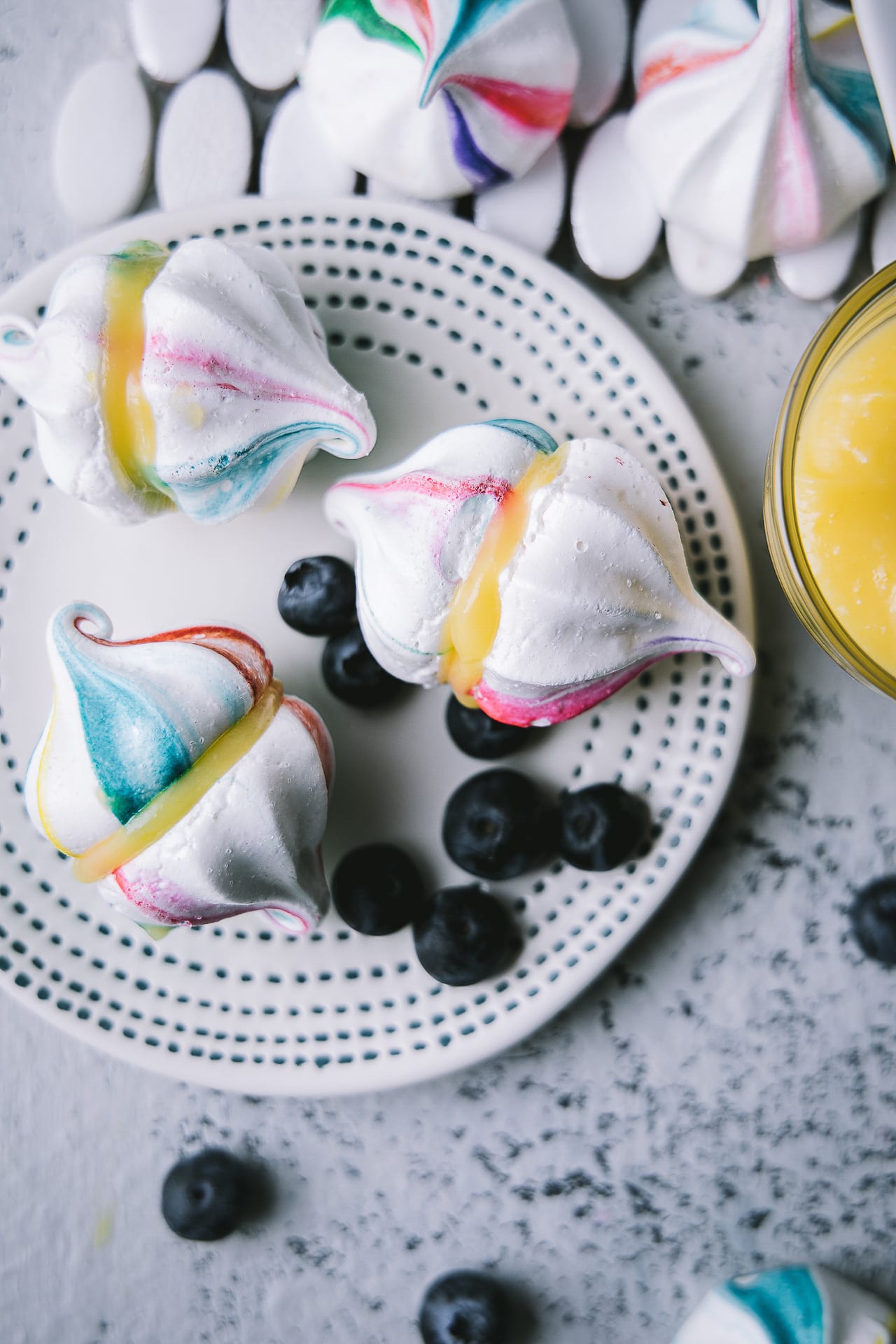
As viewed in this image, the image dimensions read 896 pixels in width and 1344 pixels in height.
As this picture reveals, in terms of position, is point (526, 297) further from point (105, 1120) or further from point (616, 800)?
point (105, 1120)

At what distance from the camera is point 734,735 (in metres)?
0.95

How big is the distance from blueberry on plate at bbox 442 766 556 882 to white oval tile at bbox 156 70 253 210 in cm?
63

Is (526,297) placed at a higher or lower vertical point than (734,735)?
higher

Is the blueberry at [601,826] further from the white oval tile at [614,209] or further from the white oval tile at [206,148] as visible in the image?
the white oval tile at [206,148]

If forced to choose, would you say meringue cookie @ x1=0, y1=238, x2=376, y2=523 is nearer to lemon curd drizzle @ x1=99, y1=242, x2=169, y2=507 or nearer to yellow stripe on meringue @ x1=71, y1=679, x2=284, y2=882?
lemon curd drizzle @ x1=99, y1=242, x2=169, y2=507

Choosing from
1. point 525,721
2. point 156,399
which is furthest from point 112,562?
point 525,721

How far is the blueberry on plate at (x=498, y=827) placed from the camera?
0.93 meters

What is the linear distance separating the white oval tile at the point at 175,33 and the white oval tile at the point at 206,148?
0.03 m

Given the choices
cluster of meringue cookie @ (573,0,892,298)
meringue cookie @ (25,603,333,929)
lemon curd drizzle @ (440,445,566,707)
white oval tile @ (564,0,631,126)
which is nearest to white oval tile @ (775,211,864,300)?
cluster of meringue cookie @ (573,0,892,298)

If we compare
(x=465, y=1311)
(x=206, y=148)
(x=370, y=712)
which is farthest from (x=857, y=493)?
(x=465, y=1311)

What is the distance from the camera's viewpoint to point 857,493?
80 cm

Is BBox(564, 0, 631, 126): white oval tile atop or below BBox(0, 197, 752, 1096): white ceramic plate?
atop

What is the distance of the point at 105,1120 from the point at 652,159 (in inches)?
43.8

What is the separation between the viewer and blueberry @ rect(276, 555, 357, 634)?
940 mm
